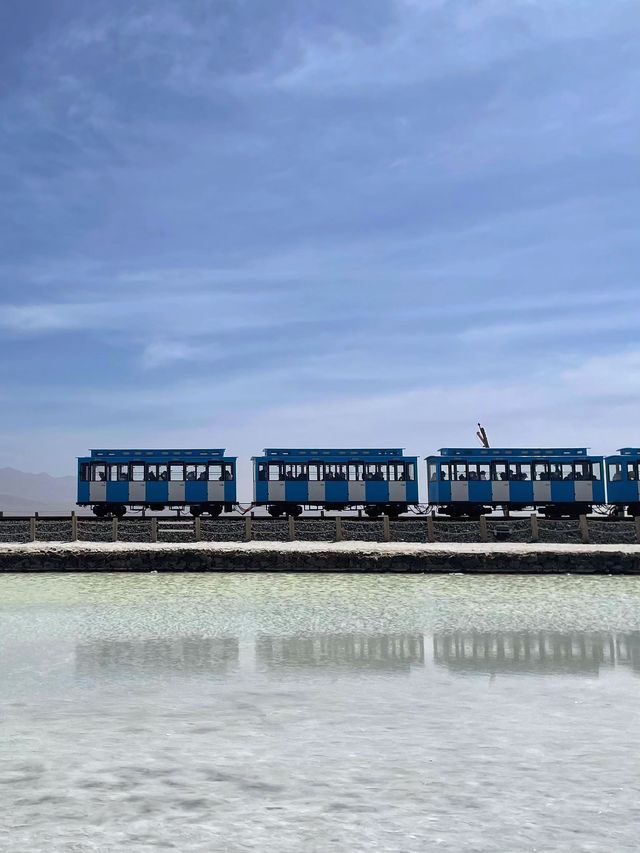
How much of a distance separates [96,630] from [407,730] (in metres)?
6.88

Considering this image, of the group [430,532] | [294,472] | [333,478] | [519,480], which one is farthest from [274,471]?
[430,532]

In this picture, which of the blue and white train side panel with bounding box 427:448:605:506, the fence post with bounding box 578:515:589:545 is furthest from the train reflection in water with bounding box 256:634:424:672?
the blue and white train side panel with bounding box 427:448:605:506

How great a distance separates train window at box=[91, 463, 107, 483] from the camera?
3350 centimetres

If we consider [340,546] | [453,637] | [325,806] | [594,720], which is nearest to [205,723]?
[325,806]

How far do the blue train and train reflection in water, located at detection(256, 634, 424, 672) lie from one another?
21425mm

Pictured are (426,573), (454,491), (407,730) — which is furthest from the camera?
(454,491)

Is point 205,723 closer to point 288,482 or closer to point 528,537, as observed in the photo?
point 528,537

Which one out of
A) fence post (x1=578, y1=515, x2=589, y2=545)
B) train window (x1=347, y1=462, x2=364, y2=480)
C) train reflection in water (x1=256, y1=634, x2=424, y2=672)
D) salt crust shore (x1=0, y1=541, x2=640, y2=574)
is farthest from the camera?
train window (x1=347, y1=462, x2=364, y2=480)

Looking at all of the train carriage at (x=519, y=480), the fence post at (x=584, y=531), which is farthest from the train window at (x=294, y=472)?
the fence post at (x=584, y=531)

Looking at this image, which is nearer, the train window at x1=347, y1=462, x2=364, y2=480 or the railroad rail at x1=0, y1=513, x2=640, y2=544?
the railroad rail at x1=0, y1=513, x2=640, y2=544

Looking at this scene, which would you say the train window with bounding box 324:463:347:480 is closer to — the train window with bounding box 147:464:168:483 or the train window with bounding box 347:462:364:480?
the train window with bounding box 347:462:364:480

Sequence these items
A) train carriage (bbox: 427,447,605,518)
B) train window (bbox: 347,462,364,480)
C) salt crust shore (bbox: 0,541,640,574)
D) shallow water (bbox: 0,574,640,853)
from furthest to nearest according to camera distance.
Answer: train window (bbox: 347,462,364,480), train carriage (bbox: 427,447,605,518), salt crust shore (bbox: 0,541,640,574), shallow water (bbox: 0,574,640,853)

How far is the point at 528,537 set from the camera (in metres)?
24.3

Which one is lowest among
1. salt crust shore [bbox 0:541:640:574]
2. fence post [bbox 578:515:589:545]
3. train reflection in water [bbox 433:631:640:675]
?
train reflection in water [bbox 433:631:640:675]
